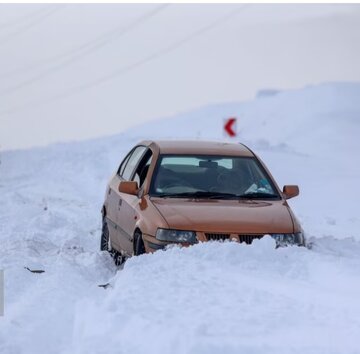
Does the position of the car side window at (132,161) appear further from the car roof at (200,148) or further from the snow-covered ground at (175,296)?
the snow-covered ground at (175,296)

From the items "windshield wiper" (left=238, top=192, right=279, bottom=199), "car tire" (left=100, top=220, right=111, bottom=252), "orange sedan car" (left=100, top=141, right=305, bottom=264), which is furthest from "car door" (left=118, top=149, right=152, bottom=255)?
"windshield wiper" (left=238, top=192, right=279, bottom=199)

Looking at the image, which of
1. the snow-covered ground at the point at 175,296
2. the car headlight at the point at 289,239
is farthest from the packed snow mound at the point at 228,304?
the car headlight at the point at 289,239

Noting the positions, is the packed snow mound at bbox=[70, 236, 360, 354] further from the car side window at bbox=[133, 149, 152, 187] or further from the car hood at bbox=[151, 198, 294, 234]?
the car side window at bbox=[133, 149, 152, 187]

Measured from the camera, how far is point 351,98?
6356 centimetres

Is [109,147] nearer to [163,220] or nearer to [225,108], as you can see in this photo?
[163,220]

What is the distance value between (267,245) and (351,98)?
55.3m

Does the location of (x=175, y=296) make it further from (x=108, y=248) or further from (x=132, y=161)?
(x=132, y=161)

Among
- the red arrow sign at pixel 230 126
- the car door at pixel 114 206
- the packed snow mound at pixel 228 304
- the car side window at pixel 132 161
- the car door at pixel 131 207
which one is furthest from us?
the red arrow sign at pixel 230 126

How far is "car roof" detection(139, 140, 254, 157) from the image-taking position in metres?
11.4

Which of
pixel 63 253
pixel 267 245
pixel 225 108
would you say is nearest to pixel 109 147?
pixel 63 253

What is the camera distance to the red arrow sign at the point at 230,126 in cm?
3584

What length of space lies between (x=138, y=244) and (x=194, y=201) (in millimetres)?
755

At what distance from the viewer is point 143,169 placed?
38.0 ft

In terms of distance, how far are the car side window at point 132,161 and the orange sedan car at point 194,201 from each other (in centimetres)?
3
